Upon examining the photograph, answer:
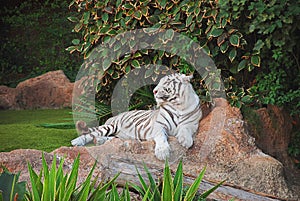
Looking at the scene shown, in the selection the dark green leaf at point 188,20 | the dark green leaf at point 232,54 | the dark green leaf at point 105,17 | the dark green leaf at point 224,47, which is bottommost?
the dark green leaf at point 232,54

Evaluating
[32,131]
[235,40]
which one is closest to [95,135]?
[32,131]

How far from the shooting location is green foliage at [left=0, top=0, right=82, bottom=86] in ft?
30.4

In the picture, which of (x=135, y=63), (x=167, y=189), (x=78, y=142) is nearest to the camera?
(x=167, y=189)

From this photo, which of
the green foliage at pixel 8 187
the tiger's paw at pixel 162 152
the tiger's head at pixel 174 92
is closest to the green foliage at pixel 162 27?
the tiger's head at pixel 174 92

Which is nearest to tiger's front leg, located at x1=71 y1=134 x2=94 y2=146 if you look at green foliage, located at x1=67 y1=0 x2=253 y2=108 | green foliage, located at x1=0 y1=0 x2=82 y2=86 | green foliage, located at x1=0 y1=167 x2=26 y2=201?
green foliage, located at x1=67 y1=0 x2=253 y2=108

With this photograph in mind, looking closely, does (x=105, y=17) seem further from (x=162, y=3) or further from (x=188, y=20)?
(x=188, y=20)

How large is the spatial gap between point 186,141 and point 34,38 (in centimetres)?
602

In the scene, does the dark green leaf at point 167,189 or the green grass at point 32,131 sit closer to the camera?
the dark green leaf at point 167,189

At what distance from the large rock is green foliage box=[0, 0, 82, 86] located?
5227 mm

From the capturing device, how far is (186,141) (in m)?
4.16

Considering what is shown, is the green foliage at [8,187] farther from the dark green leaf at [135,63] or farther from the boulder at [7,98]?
the boulder at [7,98]

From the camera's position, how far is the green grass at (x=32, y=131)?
5.20 m

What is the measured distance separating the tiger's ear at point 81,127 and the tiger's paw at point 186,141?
1306 mm

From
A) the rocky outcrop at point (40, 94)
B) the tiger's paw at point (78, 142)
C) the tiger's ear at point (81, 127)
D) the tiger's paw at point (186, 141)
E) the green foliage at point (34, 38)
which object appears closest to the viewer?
the tiger's paw at point (186, 141)
